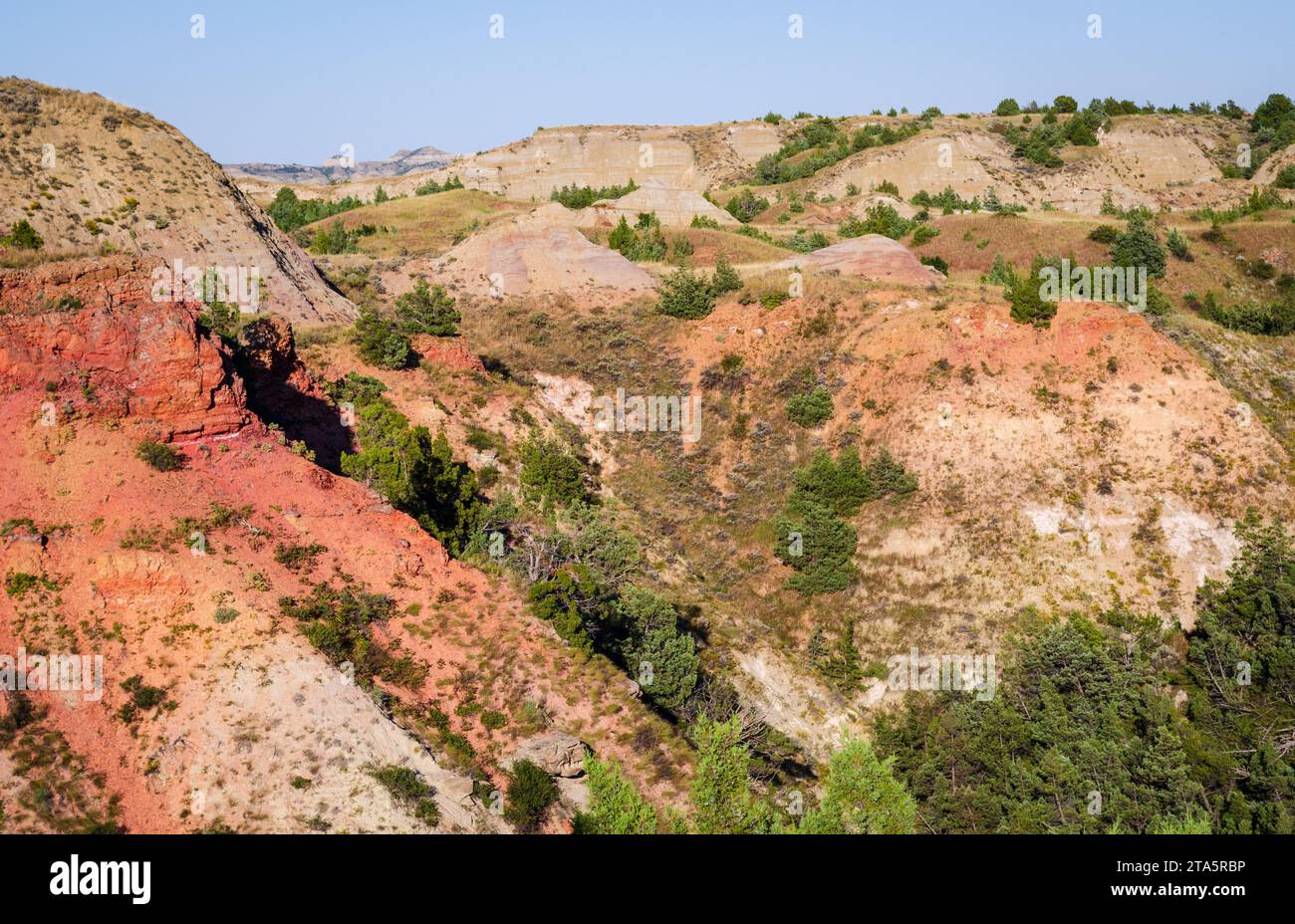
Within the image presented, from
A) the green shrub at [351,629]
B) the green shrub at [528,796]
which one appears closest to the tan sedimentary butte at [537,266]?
the green shrub at [351,629]

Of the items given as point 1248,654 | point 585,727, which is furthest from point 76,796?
point 1248,654

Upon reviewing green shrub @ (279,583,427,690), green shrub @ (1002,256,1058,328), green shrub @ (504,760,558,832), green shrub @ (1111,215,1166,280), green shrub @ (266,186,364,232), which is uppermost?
green shrub @ (266,186,364,232)

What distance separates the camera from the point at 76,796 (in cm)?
1886

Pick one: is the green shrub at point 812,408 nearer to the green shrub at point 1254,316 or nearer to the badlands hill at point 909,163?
the green shrub at point 1254,316

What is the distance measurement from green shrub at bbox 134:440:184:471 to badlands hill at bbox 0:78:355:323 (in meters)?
24.3

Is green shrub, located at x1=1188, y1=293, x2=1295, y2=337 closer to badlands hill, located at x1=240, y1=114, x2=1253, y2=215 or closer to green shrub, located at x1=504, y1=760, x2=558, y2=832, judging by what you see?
badlands hill, located at x1=240, y1=114, x2=1253, y2=215

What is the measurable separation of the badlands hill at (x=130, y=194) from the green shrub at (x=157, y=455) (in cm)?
2432

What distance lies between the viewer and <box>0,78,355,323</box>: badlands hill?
4584 centimetres

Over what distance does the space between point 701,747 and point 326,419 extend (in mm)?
21209

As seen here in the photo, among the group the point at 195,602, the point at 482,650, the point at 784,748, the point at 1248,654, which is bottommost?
the point at 784,748

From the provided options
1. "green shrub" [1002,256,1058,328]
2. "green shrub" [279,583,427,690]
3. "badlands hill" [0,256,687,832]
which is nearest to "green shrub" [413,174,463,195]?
"green shrub" [1002,256,1058,328]

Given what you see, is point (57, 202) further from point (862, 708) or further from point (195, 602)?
point (862, 708)

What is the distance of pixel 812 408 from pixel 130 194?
3595 cm

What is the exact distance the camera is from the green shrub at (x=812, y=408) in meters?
44.5
